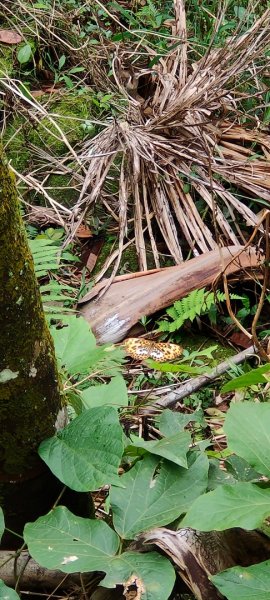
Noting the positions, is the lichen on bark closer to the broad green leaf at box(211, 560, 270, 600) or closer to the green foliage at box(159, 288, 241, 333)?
the broad green leaf at box(211, 560, 270, 600)

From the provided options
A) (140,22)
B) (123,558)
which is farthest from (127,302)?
(140,22)

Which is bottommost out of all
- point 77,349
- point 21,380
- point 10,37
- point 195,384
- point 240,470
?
point 195,384

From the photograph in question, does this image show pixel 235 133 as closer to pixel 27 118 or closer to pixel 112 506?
pixel 27 118

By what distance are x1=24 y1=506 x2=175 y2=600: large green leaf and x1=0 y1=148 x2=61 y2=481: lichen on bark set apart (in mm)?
139

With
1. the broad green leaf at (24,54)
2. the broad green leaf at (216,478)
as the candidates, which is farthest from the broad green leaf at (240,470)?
Answer: the broad green leaf at (24,54)

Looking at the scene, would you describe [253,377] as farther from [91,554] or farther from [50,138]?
[50,138]

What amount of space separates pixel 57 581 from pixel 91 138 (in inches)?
128

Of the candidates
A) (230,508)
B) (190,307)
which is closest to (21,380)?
(230,508)

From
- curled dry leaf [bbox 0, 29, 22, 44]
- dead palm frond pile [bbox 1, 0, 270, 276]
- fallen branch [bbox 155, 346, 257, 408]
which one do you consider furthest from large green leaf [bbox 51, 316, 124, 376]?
curled dry leaf [bbox 0, 29, 22, 44]

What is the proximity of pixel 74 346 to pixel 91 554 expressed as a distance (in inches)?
21.2

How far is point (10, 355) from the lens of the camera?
1124mm

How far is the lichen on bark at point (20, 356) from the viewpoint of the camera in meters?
1.10

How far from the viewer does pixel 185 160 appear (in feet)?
11.7

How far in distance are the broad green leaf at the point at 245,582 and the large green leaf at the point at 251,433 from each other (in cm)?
19
